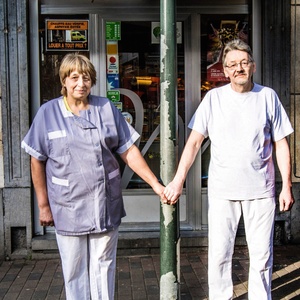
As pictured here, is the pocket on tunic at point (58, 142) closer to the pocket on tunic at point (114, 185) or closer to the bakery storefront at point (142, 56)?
the pocket on tunic at point (114, 185)

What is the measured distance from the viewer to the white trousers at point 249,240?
4.01 m

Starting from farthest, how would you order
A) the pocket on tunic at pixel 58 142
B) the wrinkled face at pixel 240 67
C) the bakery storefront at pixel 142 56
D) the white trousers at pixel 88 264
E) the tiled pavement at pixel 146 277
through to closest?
the bakery storefront at pixel 142 56 → the tiled pavement at pixel 146 277 → the wrinkled face at pixel 240 67 → the white trousers at pixel 88 264 → the pocket on tunic at pixel 58 142

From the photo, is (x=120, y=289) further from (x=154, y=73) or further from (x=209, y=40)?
(x=209, y=40)

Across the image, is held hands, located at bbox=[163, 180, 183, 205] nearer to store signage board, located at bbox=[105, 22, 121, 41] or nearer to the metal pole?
the metal pole

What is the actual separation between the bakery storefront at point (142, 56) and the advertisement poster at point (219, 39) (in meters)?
0.01

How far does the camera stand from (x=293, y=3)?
6.35 metres

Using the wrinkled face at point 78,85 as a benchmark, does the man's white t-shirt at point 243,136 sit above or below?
below

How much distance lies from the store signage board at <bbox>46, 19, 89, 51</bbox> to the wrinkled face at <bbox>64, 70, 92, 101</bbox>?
2.79 m

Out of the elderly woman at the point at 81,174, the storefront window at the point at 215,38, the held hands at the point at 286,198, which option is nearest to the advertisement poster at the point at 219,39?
the storefront window at the point at 215,38

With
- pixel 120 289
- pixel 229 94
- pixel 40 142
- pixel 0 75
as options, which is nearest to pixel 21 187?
pixel 0 75

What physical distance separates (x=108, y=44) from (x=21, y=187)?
5.99ft

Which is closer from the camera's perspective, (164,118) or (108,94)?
(164,118)

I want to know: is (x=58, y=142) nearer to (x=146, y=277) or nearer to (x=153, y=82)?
(x=146, y=277)

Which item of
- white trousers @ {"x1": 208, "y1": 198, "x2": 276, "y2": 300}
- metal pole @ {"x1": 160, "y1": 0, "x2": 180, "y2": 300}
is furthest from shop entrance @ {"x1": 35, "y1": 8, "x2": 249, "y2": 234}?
metal pole @ {"x1": 160, "y1": 0, "x2": 180, "y2": 300}
